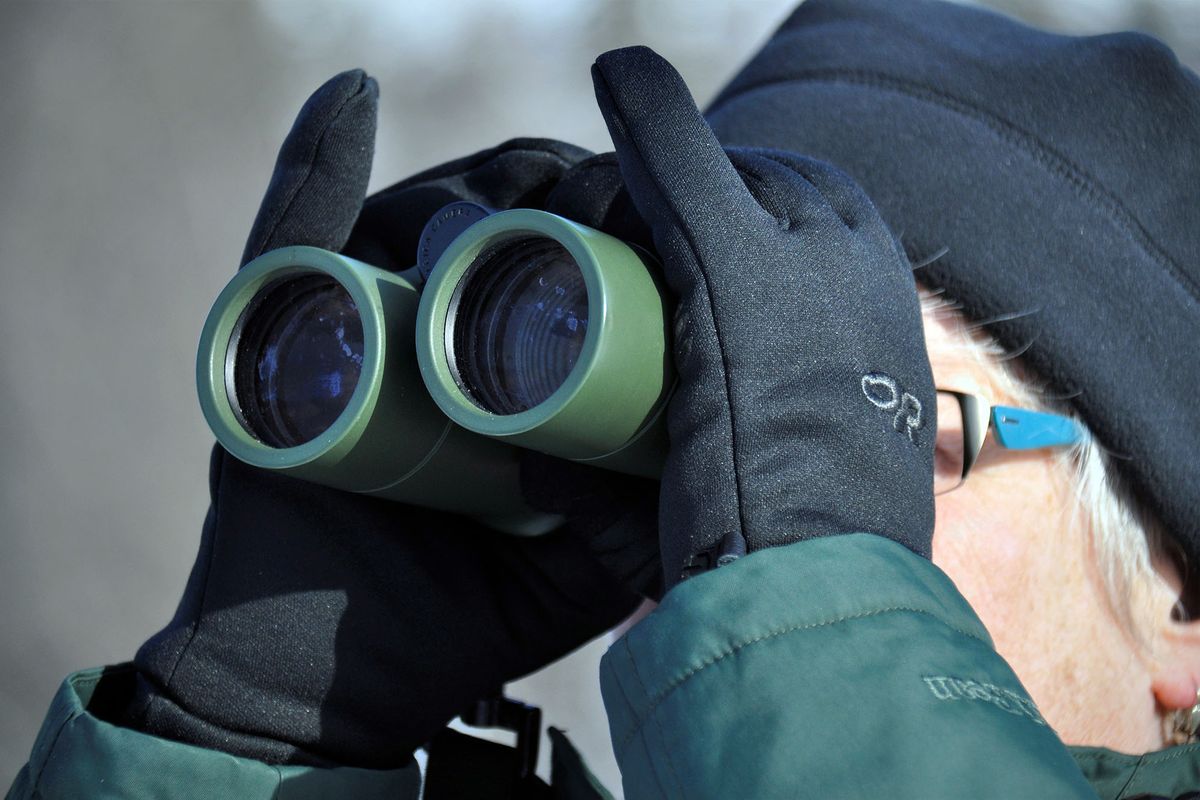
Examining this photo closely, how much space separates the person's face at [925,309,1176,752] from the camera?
1.01 metres

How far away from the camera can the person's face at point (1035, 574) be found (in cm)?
101

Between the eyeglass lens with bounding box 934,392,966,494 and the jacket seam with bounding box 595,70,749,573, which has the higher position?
the jacket seam with bounding box 595,70,749,573

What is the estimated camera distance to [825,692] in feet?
2.10

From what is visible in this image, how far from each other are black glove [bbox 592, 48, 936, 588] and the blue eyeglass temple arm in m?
0.19

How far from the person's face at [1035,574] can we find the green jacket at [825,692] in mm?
273

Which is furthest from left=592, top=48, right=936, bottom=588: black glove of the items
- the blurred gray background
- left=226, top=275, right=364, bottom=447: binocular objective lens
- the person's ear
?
the blurred gray background

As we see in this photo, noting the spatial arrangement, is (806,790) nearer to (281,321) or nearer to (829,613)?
(829,613)

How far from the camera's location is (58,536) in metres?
2.88

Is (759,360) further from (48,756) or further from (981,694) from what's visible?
(48,756)

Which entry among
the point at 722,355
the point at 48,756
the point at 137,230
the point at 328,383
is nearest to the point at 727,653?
the point at 722,355

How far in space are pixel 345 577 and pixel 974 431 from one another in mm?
560

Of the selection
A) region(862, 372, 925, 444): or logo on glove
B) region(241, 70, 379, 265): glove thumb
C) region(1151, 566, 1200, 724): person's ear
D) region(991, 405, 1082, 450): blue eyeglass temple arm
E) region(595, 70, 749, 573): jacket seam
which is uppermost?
region(241, 70, 379, 265): glove thumb

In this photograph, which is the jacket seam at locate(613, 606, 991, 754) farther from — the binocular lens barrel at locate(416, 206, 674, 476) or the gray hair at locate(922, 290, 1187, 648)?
the gray hair at locate(922, 290, 1187, 648)

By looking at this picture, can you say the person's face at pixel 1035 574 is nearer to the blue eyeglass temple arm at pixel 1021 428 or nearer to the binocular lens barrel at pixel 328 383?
the blue eyeglass temple arm at pixel 1021 428
